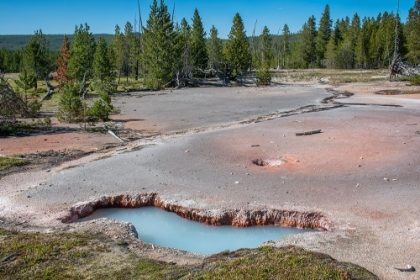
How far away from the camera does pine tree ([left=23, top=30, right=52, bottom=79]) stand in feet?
127

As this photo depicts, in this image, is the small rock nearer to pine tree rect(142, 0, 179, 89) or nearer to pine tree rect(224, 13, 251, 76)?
pine tree rect(142, 0, 179, 89)

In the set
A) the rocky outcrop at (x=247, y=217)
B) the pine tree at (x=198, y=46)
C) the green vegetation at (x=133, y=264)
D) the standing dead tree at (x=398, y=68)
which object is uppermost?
the pine tree at (x=198, y=46)

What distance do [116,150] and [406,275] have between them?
10792 millimetres

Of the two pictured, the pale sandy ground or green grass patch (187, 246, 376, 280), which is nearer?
green grass patch (187, 246, 376, 280)

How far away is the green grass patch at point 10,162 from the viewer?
1237 cm

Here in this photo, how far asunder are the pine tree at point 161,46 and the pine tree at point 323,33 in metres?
47.1

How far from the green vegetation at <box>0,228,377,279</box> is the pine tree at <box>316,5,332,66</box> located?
8378 centimetres

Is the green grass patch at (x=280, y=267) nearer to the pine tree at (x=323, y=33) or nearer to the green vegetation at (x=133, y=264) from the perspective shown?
the green vegetation at (x=133, y=264)

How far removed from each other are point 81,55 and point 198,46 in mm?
20902

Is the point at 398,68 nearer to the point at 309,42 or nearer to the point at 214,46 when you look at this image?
the point at 214,46

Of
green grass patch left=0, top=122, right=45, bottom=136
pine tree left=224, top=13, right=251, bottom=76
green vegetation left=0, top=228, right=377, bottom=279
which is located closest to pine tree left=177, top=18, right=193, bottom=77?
pine tree left=224, top=13, right=251, bottom=76

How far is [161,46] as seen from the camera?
1778 inches

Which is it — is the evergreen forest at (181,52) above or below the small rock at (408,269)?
above

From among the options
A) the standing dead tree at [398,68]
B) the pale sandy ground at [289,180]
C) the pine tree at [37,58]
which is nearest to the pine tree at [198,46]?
the pine tree at [37,58]
